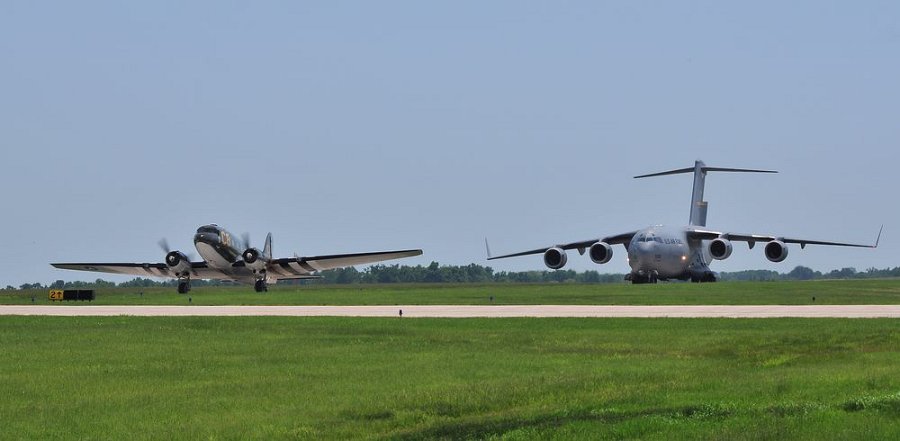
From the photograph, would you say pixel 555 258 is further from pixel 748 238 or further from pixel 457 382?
pixel 457 382

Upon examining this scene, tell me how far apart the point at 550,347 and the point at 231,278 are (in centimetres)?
5440

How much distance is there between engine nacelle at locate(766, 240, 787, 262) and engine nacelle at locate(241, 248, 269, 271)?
34.5m

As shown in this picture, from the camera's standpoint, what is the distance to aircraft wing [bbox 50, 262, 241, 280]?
73438mm

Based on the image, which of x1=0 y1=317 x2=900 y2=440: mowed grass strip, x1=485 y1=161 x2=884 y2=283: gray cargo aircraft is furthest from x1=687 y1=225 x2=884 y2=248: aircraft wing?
x1=0 y1=317 x2=900 y2=440: mowed grass strip

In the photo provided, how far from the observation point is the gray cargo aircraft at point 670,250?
7250cm

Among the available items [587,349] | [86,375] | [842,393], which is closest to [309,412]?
[86,375]

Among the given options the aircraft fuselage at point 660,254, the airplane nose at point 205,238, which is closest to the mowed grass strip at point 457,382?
the airplane nose at point 205,238

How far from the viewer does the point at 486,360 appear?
2095cm

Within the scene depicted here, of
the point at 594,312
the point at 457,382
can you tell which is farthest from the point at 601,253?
the point at 457,382

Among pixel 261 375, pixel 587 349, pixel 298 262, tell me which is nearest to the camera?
pixel 261 375

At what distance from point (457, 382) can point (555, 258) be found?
59478mm

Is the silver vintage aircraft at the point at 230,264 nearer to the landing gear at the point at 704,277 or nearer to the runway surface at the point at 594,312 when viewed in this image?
the landing gear at the point at 704,277

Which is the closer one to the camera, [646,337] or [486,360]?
[486,360]

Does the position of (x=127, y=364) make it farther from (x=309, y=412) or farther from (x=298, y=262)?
(x=298, y=262)
